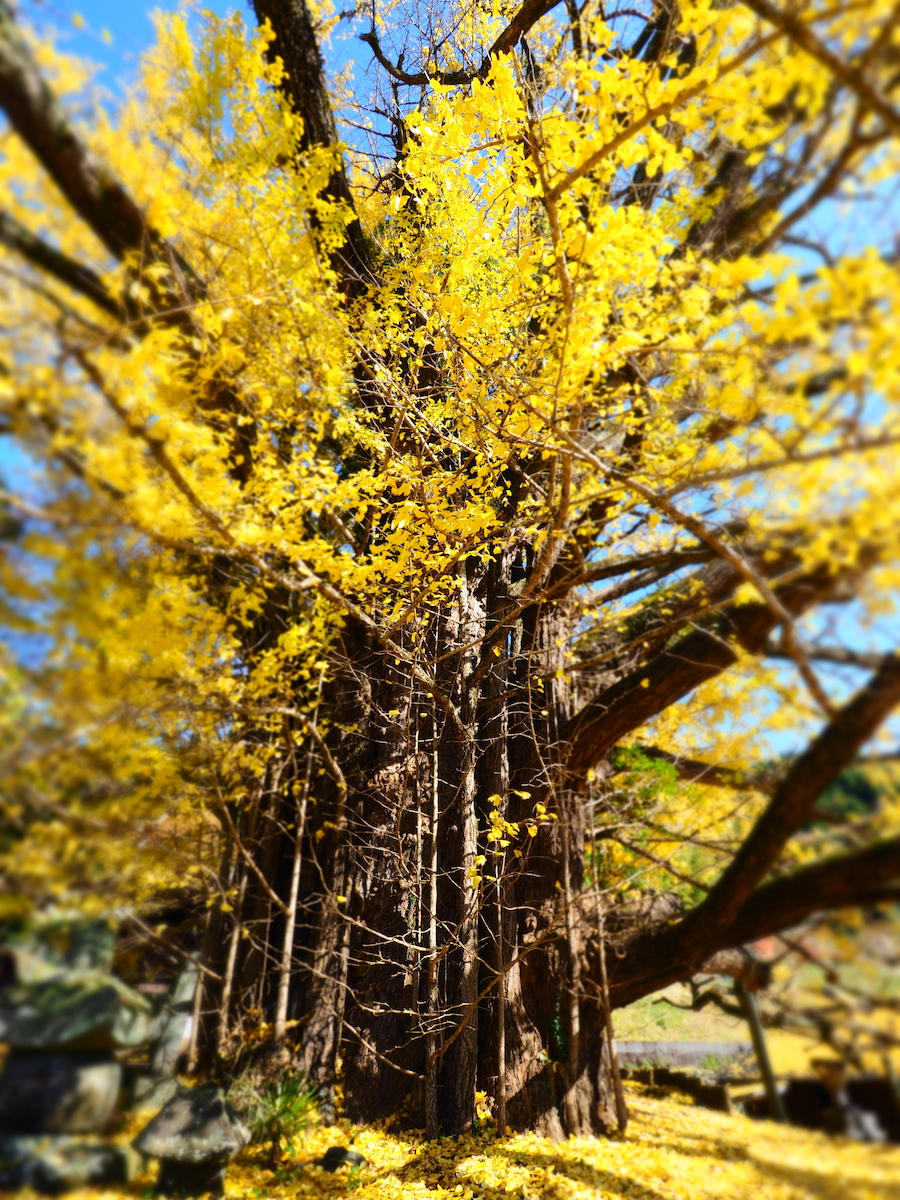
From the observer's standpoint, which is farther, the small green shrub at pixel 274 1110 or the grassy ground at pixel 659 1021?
the grassy ground at pixel 659 1021

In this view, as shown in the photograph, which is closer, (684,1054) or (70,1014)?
(70,1014)

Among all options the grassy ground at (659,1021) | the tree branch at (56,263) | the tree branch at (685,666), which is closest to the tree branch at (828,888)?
the tree branch at (685,666)

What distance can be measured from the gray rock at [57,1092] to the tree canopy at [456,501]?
0.31 meters

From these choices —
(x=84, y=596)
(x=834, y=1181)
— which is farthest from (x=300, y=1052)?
(x=84, y=596)

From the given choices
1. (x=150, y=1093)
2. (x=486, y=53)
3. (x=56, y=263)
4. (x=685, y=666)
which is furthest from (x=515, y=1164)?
(x=486, y=53)

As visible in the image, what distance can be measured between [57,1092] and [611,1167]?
2.60 metres

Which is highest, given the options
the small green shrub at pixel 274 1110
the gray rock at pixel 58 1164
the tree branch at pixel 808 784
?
the tree branch at pixel 808 784

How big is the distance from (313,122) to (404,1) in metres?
1.86

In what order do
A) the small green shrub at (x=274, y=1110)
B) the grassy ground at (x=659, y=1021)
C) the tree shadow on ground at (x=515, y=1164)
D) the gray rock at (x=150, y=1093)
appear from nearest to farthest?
Result: the gray rock at (x=150, y=1093), the tree shadow on ground at (x=515, y=1164), the small green shrub at (x=274, y=1110), the grassy ground at (x=659, y=1021)

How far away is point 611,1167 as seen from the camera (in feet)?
8.91

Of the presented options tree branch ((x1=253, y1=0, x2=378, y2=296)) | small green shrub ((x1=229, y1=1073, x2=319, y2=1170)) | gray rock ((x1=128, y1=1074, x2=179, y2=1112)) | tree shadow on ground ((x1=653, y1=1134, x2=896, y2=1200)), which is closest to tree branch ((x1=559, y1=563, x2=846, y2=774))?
tree shadow on ground ((x1=653, y1=1134, x2=896, y2=1200))

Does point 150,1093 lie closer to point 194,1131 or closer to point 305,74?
point 194,1131

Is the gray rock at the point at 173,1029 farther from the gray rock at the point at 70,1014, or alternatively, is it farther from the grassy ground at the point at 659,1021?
the grassy ground at the point at 659,1021

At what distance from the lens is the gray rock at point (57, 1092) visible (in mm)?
1202
